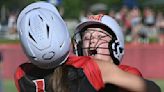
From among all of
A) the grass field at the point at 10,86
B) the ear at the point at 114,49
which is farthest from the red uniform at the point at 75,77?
the grass field at the point at 10,86

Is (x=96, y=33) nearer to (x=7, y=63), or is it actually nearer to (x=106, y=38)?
(x=106, y=38)

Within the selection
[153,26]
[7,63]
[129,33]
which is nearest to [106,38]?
[7,63]

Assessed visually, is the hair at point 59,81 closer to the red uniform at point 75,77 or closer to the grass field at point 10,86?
the red uniform at point 75,77

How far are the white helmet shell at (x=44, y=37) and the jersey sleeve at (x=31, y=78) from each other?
0.06m

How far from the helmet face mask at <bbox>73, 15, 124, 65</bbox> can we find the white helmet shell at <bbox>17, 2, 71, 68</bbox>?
19.3 inches

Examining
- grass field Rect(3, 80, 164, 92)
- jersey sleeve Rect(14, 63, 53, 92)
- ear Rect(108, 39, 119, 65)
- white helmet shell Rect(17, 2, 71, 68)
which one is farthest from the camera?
grass field Rect(3, 80, 164, 92)

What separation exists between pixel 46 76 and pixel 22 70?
18 cm

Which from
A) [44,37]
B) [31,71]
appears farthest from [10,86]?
[44,37]

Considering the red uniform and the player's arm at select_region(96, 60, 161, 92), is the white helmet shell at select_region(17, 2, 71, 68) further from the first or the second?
the player's arm at select_region(96, 60, 161, 92)

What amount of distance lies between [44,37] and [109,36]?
2.22ft

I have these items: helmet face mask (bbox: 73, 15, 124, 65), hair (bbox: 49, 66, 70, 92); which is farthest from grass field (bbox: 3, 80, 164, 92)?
hair (bbox: 49, 66, 70, 92)

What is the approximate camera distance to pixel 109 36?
3.48 m

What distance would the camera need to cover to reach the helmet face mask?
345 centimetres

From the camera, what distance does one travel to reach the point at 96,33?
347cm
